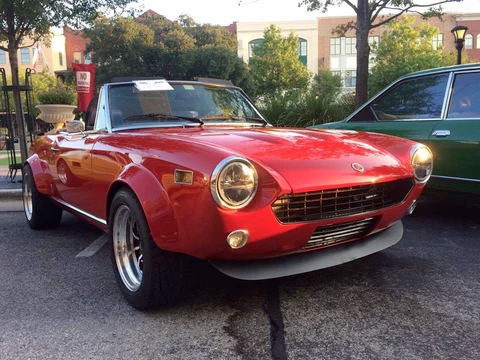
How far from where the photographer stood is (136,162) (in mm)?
2650

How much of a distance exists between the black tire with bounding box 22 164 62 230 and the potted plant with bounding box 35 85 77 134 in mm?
4289

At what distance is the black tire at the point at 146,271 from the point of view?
249cm

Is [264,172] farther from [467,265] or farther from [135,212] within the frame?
[467,265]

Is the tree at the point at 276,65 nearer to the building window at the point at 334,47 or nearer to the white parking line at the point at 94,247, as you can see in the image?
the building window at the point at 334,47

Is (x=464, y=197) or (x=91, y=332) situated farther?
Result: (x=464, y=197)

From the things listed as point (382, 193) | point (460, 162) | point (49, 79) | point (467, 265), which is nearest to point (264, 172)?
point (382, 193)

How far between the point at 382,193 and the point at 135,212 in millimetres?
1476

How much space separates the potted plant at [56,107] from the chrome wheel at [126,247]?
6.68 m

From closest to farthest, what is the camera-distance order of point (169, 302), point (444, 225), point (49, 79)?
point (169, 302)
point (444, 225)
point (49, 79)

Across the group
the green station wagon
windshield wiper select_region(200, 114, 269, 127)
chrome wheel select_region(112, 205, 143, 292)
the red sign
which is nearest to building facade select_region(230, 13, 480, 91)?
the red sign

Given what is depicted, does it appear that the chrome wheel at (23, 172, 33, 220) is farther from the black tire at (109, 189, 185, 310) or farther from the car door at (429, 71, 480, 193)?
the car door at (429, 71, 480, 193)

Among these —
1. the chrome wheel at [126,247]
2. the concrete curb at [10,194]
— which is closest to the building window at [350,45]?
the concrete curb at [10,194]

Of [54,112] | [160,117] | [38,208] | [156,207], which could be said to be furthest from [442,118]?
[54,112]

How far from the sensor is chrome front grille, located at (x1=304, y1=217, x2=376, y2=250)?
2514mm
